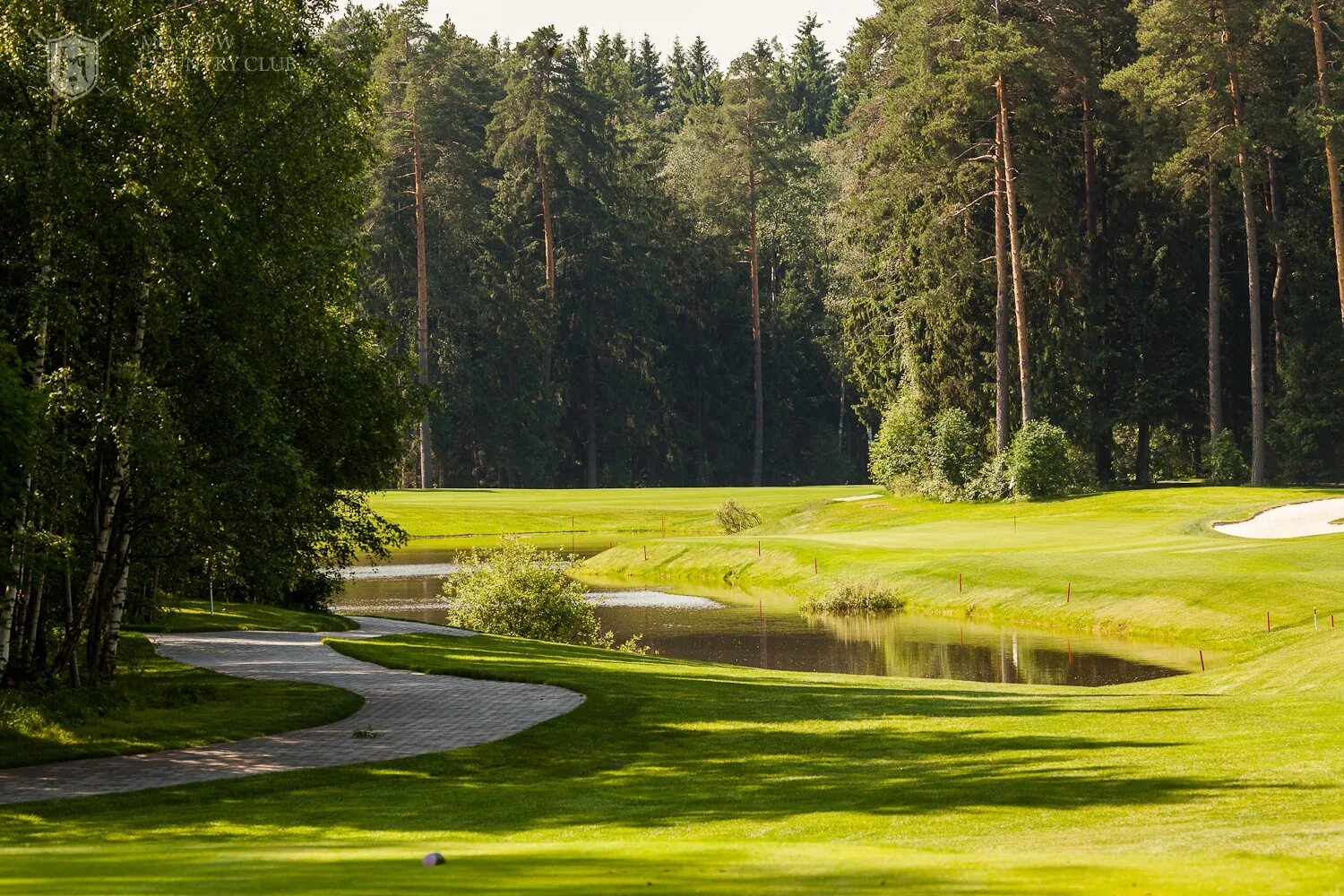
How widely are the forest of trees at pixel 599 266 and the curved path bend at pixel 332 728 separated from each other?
164 cm

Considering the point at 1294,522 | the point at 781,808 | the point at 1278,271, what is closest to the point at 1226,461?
the point at 1278,271

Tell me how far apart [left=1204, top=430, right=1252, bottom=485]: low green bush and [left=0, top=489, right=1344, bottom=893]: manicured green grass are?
3319 cm

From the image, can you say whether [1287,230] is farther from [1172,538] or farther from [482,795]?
[482,795]

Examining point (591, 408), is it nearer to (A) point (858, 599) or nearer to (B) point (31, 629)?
(A) point (858, 599)

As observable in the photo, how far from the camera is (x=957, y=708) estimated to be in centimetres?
1850

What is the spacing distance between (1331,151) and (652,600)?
28.9 meters

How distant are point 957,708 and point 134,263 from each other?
423 inches

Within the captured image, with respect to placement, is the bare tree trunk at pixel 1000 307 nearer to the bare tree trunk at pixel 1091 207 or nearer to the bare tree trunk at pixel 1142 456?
the bare tree trunk at pixel 1091 207

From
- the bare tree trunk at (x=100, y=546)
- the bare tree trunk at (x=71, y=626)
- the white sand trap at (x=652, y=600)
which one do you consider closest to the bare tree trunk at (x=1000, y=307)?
the white sand trap at (x=652, y=600)

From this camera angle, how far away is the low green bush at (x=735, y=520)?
62562 millimetres

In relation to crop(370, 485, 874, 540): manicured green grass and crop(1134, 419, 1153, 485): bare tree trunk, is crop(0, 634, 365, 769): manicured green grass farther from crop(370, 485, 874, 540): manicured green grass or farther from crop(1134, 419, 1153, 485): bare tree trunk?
crop(1134, 419, 1153, 485): bare tree trunk

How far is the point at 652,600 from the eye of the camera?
43.4 metres

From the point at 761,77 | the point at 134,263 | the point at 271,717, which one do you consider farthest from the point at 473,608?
the point at 761,77

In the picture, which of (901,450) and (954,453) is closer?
(954,453)
